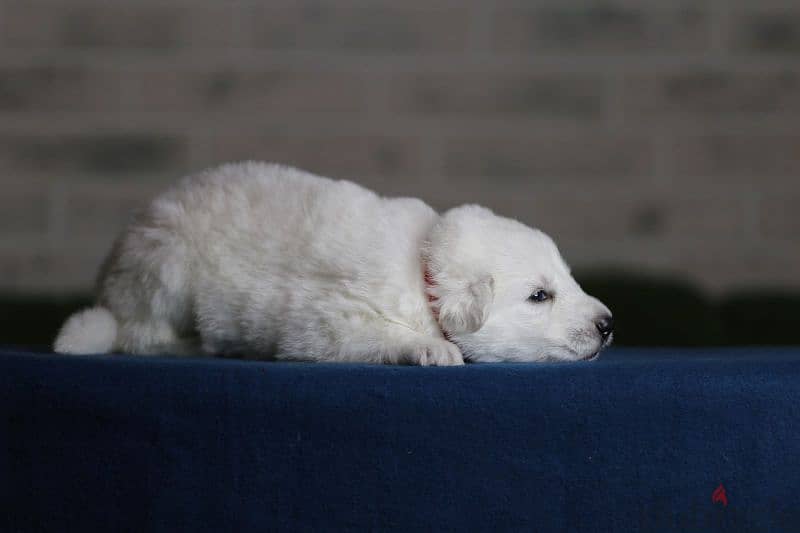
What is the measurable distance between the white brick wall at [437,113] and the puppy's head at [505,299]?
1.45m

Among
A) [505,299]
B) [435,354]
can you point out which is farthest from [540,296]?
[435,354]

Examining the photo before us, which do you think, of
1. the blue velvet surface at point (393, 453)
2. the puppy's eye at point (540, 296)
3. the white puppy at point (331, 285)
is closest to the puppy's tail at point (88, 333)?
the white puppy at point (331, 285)

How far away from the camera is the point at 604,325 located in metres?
1.48

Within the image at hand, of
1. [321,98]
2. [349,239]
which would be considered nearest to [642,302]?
[321,98]

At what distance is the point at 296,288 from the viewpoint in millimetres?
1424

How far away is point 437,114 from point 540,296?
157 cm

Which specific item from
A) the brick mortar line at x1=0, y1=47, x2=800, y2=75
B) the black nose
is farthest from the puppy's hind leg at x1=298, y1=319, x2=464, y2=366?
the brick mortar line at x1=0, y1=47, x2=800, y2=75

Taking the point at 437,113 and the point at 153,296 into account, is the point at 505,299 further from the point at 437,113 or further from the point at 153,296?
the point at 437,113

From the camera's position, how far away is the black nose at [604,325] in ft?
4.84

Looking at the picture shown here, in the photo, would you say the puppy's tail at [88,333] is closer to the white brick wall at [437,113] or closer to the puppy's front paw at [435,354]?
the puppy's front paw at [435,354]

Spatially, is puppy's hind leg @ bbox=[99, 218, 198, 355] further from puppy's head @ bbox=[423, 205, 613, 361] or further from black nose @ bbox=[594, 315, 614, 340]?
black nose @ bbox=[594, 315, 614, 340]

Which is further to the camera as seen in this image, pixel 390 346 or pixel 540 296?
pixel 540 296

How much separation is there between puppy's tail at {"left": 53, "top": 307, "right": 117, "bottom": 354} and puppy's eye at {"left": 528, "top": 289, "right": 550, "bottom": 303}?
2.08 feet

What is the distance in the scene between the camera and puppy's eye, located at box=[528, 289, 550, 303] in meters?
1.46
